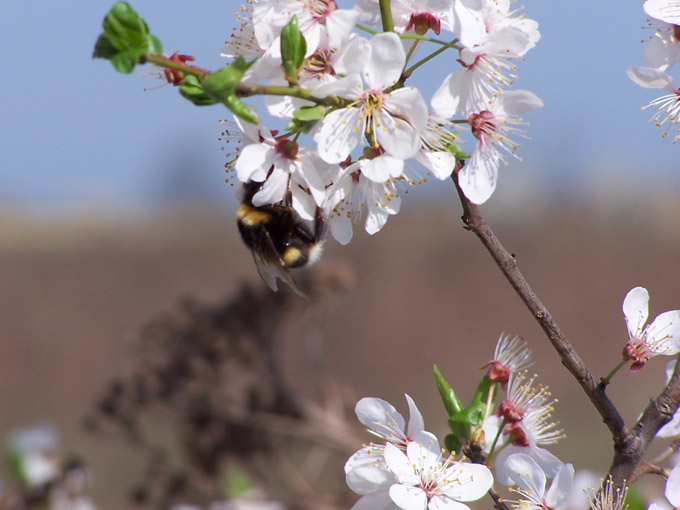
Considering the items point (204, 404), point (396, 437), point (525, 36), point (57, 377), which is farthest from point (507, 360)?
point (57, 377)

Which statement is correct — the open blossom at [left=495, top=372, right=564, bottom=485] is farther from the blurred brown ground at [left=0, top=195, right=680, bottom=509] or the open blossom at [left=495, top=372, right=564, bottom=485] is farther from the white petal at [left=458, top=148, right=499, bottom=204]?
the blurred brown ground at [left=0, top=195, right=680, bottom=509]

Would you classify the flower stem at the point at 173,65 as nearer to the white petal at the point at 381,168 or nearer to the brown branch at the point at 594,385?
the white petal at the point at 381,168

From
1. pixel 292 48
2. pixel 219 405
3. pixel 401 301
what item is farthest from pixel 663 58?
pixel 401 301

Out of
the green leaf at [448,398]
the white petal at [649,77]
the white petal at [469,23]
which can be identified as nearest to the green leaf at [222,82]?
the white petal at [469,23]

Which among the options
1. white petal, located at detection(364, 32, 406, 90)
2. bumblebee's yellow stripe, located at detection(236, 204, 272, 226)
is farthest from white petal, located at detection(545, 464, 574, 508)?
bumblebee's yellow stripe, located at detection(236, 204, 272, 226)

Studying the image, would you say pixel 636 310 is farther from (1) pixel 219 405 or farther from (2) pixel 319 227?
(1) pixel 219 405

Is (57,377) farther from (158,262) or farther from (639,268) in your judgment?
(639,268)
